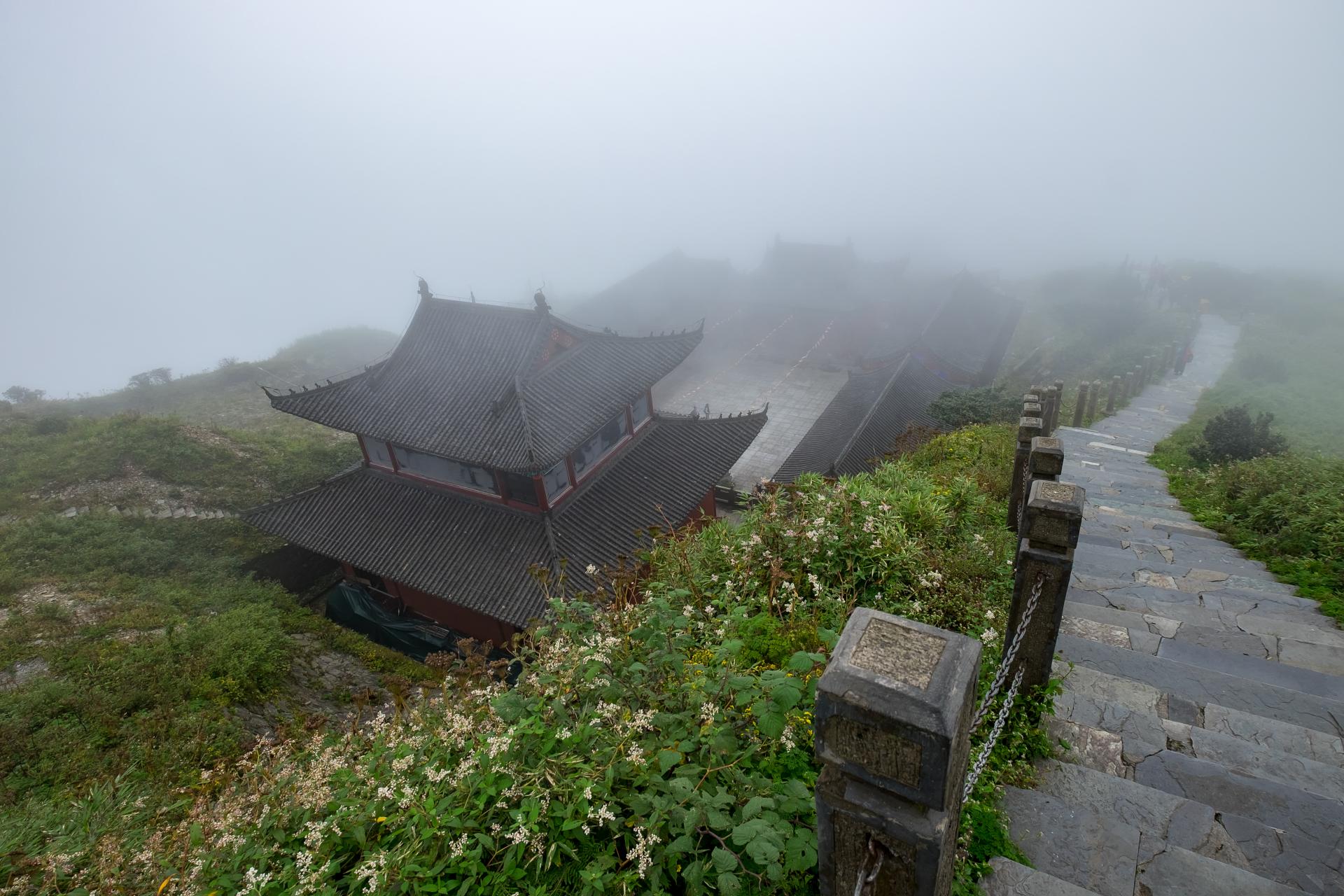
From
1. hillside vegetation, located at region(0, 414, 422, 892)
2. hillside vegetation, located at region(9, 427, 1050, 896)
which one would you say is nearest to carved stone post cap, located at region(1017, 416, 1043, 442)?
hillside vegetation, located at region(9, 427, 1050, 896)

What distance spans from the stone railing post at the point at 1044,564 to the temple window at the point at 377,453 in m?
15.3

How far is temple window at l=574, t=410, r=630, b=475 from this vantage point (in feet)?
52.9

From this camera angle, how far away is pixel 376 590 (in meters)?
17.4

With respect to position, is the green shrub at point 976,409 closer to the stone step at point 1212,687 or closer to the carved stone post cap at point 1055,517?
the stone step at point 1212,687

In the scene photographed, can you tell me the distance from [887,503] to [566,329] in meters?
11.9

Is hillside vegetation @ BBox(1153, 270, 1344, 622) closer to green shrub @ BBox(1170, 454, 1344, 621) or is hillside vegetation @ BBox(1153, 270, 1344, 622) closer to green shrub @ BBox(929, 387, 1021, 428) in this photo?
green shrub @ BBox(1170, 454, 1344, 621)

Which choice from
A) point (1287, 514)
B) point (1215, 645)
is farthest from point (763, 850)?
point (1287, 514)

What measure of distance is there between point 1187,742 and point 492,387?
46.8 feet

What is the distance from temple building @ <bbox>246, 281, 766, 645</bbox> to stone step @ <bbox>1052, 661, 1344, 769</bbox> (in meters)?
9.32

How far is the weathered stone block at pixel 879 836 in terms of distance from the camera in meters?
2.33

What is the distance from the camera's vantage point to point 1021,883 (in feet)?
11.6

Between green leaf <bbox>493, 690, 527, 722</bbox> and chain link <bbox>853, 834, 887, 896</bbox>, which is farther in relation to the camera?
green leaf <bbox>493, 690, 527, 722</bbox>

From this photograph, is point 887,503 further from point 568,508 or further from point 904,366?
point 904,366

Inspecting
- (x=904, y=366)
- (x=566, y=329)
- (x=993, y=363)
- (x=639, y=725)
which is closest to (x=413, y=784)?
(x=639, y=725)
